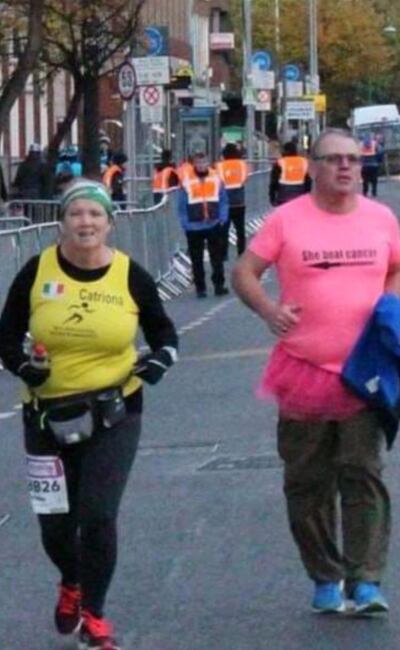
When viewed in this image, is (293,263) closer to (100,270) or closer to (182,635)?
(100,270)

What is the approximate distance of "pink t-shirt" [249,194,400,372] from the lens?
8.11 metres

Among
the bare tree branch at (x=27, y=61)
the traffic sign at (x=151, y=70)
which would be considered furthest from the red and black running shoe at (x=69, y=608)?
the traffic sign at (x=151, y=70)

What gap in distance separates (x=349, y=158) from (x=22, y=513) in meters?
3.97

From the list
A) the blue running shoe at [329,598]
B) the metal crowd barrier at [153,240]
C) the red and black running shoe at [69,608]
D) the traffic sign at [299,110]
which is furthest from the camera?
the traffic sign at [299,110]

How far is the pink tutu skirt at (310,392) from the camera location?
816cm

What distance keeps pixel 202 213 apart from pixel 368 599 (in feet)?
60.4

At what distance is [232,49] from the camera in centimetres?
10050

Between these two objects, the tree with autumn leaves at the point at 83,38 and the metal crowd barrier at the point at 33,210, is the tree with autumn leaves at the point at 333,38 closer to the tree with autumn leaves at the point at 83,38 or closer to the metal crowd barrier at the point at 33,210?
the tree with autumn leaves at the point at 83,38

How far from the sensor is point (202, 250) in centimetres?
2667

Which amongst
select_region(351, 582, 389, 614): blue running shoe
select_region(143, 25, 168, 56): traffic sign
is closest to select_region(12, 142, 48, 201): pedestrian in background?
select_region(143, 25, 168, 56): traffic sign

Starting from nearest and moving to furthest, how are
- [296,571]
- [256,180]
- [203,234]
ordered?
[296,571] < [203,234] < [256,180]

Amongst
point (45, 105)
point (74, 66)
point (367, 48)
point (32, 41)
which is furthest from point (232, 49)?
point (32, 41)

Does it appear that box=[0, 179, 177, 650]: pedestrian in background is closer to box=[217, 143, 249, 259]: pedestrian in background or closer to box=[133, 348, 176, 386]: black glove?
box=[133, 348, 176, 386]: black glove

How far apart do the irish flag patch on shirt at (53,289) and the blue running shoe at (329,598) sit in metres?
1.57
